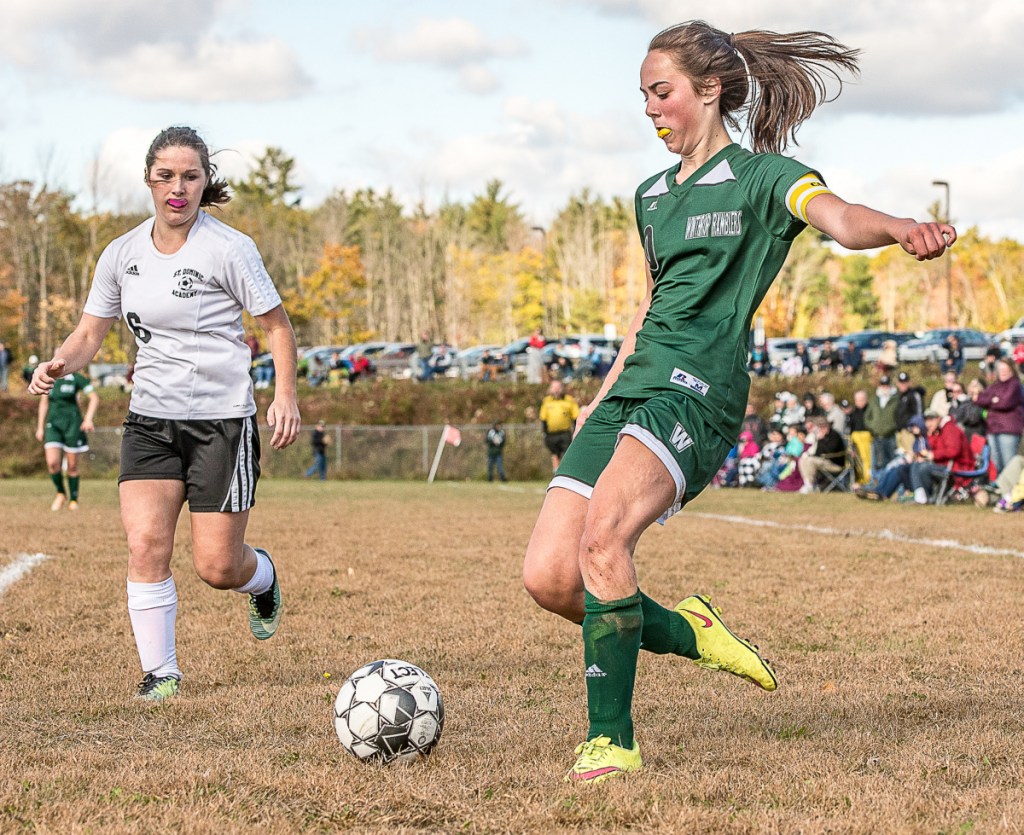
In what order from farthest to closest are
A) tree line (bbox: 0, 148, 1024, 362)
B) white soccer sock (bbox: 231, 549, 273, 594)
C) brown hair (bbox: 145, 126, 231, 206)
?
tree line (bbox: 0, 148, 1024, 362) → white soccer sock (bbox: 231, 549, 273, 594) → brown hair (bbox: 145, 126, 231, 206)

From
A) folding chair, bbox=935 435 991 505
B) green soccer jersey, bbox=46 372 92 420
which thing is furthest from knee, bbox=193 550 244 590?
folding chair, bbox=935 435 991 505

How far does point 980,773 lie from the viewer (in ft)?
12.6

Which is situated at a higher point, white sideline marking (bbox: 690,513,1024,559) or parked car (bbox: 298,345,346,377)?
parked car (bbox: 298,345,346,377)

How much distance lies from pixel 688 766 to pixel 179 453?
264cm

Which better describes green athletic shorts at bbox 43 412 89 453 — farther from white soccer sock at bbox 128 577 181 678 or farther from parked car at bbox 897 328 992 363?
parked car at bbox 897 328 992 363

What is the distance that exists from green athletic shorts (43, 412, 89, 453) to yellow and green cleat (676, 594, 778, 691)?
41.8 feet

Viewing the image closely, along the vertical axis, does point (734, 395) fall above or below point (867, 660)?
above

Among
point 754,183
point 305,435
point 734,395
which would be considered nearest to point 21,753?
point 734,395

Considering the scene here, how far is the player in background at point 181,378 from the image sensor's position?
526 cm

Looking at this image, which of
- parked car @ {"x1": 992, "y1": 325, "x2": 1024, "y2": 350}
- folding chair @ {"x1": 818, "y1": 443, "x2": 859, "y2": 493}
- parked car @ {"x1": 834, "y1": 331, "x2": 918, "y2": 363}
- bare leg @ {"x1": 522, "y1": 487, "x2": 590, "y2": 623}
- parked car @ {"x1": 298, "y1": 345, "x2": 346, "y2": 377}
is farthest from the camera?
parked car @ {"x1": 298, "y1": 345, "x2": 346, "y2": 377}

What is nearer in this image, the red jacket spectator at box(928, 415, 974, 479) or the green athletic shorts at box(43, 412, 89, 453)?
the green athletic shorts at box(43, 412, 89, 453)

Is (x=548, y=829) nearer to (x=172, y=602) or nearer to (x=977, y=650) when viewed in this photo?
(x=172, y=602)

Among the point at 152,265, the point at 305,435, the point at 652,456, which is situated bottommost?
the point at 305,435

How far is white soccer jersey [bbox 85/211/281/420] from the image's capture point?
17.3ft
